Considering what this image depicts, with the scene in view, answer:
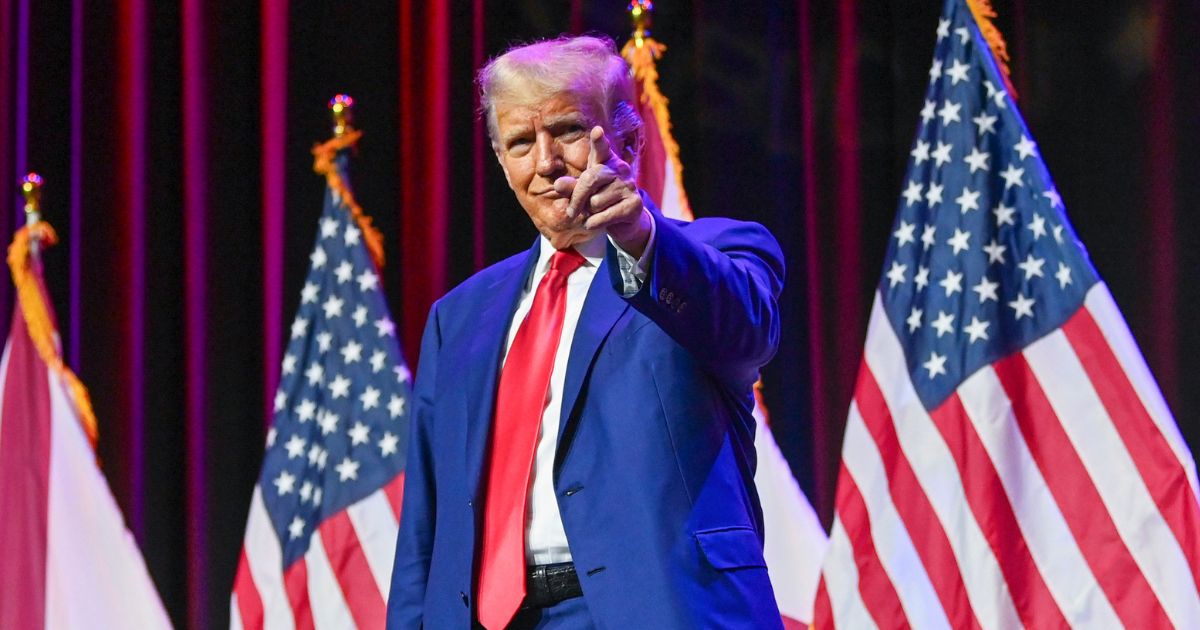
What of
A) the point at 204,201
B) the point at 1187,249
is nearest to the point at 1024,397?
the point at 1187,249

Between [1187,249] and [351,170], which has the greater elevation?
[351,170]

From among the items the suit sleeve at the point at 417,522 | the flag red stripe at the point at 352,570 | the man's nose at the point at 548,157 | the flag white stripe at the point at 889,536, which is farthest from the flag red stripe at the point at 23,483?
the man's nose at the point at 548,157

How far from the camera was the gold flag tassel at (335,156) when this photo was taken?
3.33m

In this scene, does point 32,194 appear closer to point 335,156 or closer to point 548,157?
point 335,156

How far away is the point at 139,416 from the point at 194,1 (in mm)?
1199

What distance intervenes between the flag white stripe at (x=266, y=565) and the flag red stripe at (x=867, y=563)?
1366 mm

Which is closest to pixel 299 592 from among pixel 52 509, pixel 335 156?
pixel 52 509

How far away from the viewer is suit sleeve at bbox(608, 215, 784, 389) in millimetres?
1277

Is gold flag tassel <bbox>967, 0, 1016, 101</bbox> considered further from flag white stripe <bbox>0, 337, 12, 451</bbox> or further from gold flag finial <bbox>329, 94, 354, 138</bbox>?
flag white stripe <bbox>0, 337, 12, 451</bbox>

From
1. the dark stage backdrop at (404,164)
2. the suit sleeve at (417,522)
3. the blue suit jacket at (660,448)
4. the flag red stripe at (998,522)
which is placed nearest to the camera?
the blue suit jacket at (660,448)

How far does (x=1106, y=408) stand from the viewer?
8.51ft

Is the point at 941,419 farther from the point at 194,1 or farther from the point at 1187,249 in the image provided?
the point at 194,1

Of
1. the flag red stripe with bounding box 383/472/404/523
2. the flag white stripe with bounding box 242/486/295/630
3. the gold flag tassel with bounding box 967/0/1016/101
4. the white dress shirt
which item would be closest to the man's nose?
the white dress shirt

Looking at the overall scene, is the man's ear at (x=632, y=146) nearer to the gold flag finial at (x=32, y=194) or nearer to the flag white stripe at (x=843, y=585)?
the flag white stripe at (x=843, y=585)
